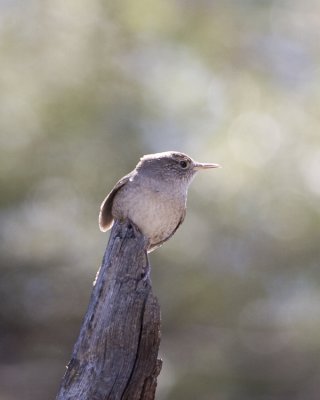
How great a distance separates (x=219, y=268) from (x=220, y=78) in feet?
6.19

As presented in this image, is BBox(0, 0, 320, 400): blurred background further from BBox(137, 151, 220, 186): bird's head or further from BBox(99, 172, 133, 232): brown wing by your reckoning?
BBox(99, 172, 133, 232): brown wing

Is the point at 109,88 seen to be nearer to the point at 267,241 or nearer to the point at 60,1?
the point at 60,1

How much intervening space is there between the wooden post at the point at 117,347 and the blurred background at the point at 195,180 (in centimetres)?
494

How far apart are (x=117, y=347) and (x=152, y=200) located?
150cm

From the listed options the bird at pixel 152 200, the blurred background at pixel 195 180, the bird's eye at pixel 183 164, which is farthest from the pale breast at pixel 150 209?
the blurred background at pixel 195 180

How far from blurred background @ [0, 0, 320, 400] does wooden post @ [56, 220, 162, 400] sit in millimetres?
4943

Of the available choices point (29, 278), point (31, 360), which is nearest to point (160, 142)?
point (29, 278)

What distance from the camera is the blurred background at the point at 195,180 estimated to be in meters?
9.20

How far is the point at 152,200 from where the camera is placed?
16.8 ft

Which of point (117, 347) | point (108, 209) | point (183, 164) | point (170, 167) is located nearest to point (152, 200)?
point (108, 209)

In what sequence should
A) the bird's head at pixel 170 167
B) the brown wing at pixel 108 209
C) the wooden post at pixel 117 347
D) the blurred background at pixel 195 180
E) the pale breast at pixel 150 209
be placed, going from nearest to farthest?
the wooden post at pixel 117 347 < the pale breast at pixel 150 209 < the brown wing at pixel 108 209 < the bird's head at pixel 170 167 < the blurred background at pixel 195 180

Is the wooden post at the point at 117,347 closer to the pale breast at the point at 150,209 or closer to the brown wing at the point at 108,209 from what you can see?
the pale breast at the point at 150,209

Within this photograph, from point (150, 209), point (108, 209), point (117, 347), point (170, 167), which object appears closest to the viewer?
point (117, 347)

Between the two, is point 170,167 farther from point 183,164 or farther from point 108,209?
point 108,209
